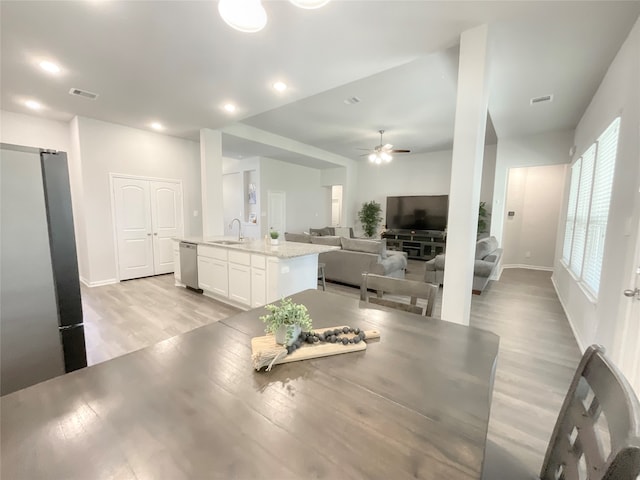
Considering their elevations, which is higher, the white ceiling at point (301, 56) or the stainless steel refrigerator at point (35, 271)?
the white ceiling at point (301, 56)

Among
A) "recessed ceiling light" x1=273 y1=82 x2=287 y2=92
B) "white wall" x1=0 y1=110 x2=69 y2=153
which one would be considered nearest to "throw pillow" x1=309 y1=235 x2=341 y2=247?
"recessed ceiling light" x1=273 y1=82 x2=287 y2=92

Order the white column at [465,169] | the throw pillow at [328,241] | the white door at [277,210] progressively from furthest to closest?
the white door at [277,210] → the throw pillow at [328,241] → the white column at [465,169]

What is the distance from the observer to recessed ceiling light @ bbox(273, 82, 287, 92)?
322 cm

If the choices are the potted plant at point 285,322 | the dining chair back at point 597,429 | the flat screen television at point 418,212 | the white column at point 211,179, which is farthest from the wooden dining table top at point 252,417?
the flat screen television at point 418,212

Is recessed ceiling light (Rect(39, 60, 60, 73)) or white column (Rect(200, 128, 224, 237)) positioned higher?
recessed ceiling light (Rect(39, 60, 60, 73))

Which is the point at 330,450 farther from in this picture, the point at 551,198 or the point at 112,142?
the point at 551,198

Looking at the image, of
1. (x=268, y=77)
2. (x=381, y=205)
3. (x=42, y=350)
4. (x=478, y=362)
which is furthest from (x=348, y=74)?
(x=381, y=205)

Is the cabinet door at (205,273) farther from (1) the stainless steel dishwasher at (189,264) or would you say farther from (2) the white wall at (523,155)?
(2) the white wall at (523,155)

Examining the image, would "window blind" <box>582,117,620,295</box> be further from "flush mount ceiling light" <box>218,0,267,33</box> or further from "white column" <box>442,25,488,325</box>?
"flush mount ceiling light" <box>218,0,267,33</box>

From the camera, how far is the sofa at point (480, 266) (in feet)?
13.4

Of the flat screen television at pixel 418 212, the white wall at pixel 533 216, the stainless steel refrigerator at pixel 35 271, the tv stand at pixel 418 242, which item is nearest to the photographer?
the stainless steel refrigerator at pixel 35 271

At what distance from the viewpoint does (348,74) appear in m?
2.97

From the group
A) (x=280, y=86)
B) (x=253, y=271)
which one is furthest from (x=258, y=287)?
(x=280, y=86)

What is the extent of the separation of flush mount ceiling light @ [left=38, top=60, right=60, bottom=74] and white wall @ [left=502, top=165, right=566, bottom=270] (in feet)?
26.5
